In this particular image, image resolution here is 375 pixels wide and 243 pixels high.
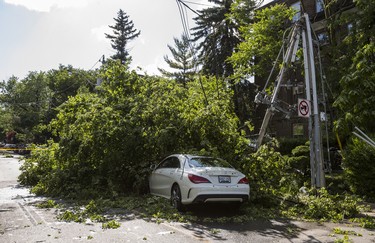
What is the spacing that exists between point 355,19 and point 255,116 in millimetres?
17395

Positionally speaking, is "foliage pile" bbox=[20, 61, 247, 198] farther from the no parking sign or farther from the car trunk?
the car trunk

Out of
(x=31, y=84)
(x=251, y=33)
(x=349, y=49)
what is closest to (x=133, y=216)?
(x=349, y=49)

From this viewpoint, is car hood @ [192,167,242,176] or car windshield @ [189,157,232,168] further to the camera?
car windshield @ [189,157,232,168]

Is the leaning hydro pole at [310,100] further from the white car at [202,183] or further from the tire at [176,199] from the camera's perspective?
the tire at [176,199]

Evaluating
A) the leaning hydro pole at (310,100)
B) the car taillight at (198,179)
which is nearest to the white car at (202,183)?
the car taillight at (198,179)

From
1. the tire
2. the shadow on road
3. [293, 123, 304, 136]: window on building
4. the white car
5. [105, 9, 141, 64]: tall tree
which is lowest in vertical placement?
the shadow on road

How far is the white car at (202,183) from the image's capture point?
8.14 metres

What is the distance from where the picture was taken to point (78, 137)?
41.1ft

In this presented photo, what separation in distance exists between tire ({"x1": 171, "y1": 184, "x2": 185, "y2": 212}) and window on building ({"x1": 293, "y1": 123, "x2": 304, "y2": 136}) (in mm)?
23769

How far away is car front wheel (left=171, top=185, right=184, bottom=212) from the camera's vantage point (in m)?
8.68

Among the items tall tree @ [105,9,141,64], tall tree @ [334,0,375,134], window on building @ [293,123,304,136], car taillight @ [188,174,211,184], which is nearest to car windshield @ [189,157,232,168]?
car taillight @ [188,174,211,184]

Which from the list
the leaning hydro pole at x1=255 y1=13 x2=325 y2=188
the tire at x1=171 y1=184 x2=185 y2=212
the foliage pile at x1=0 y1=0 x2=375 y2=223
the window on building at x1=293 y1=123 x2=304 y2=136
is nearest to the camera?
the tire at x1=171 y1=184 x2=185 y2=212

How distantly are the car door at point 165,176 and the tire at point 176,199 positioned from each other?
0.75 ft

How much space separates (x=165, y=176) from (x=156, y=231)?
3.12 m
